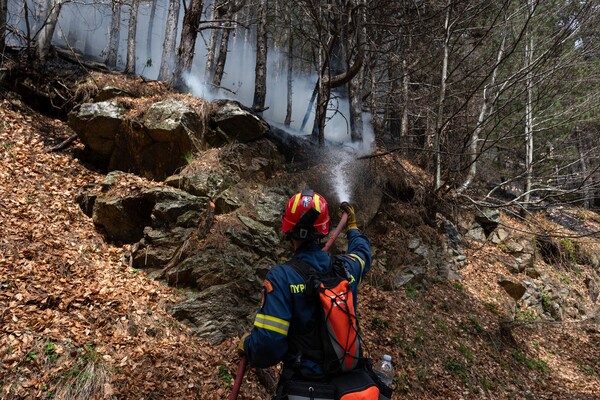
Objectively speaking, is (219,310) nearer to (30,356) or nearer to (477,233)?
(30,356)

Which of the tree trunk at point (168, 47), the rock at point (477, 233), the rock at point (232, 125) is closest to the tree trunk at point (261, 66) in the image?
the tree trunk at point (168, 47)

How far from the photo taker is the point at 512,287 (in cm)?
1109

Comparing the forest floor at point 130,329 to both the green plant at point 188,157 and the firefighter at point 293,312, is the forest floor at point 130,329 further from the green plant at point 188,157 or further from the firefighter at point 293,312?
the firefighter at point 293,312

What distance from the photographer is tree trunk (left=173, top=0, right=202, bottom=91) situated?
955 cm

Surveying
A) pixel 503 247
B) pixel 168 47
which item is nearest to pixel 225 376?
pixel 503 247

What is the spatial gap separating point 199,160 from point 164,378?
15.1 ft

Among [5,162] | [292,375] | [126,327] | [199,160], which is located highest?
[199,160]

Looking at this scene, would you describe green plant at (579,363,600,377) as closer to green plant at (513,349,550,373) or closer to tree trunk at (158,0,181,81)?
green plant at (513,349,550,373)

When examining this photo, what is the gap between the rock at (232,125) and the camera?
853 centimetres

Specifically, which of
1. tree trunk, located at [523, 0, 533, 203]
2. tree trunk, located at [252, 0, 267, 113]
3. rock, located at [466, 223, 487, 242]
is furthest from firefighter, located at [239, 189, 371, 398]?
rock, located at [466, 223, 487, 242]

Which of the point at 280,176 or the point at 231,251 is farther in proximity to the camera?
the point at 280,176

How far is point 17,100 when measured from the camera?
9.10 metres

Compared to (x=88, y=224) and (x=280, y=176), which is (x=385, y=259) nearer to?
(x=280, y=176)

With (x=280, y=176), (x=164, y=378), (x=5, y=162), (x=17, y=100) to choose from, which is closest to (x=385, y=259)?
(x=280, y=176)
